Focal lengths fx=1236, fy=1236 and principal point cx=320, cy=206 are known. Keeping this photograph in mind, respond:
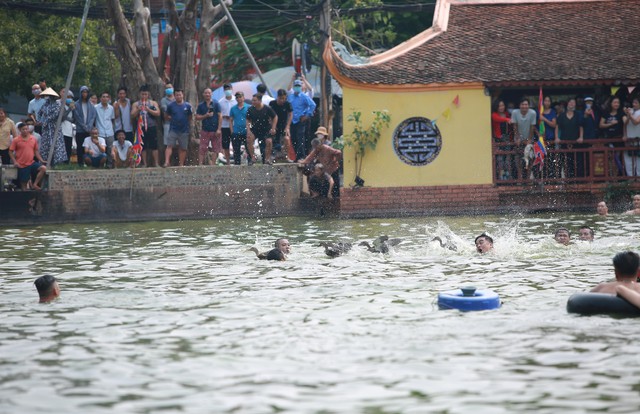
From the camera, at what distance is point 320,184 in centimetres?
2705

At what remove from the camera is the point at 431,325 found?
41.3ft

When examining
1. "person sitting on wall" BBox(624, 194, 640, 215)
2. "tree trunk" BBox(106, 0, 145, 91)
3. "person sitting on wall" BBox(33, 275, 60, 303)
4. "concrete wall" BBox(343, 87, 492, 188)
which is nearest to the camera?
"person sitting on wall" BBox(33, 275, 60, 303)

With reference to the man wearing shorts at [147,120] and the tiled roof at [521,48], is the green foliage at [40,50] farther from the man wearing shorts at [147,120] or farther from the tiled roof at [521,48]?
the tiled roof at [521,48]

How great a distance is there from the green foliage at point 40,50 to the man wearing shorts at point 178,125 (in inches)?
488

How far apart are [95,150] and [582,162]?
10.7m

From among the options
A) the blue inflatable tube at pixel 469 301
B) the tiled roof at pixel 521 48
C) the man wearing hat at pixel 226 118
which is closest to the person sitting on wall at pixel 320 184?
the man wearing hat at pixel 226 118

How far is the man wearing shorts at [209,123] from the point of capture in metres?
26.9

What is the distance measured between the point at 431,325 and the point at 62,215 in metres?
15.7

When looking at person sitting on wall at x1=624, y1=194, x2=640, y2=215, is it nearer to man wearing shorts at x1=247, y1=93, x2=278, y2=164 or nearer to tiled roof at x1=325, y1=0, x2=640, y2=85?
tiled roof at x1=325, y1=0, x2=640, y2=85

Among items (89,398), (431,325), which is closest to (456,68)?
(431,325)

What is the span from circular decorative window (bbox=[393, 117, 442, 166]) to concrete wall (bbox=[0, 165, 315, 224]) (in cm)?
241

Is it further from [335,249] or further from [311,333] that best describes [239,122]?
[311,333]

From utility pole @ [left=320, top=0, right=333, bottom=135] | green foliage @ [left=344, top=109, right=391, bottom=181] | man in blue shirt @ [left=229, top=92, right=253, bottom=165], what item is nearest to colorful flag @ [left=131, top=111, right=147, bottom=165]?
man in blue shirt @ [left=229, top=92, right=253, bottom=165]

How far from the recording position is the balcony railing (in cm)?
2673
